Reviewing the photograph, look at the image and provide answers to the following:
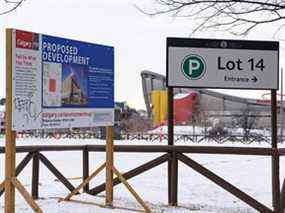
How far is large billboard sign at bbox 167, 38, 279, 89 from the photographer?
1023 cm

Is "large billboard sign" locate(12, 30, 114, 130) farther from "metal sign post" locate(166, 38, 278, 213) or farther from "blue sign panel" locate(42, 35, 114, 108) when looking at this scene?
"metal sign post" locate(166, 38, 278, 213)

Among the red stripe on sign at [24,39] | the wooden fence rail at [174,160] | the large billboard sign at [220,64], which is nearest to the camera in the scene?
the red stripe on sign at [24,39]

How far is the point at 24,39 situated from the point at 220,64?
12.0 feet

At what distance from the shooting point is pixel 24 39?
26.0ft

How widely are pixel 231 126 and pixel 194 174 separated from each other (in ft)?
302

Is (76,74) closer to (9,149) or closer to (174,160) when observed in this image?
(9,149)

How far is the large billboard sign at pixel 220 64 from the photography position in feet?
33.6

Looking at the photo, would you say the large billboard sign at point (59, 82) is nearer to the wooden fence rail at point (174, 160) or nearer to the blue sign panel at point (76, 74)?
the blue sign panel at point (76, 74)

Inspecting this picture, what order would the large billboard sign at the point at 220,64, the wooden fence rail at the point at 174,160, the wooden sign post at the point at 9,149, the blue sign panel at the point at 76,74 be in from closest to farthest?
1. the wooden sign post at the point at 9,149
2. the blue sign panel at the point at 76,74
3. the wooden fence rail at the point at 174,160
4. the large billboard sign at the point at 220,64

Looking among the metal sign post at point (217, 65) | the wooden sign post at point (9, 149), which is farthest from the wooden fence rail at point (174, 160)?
the wooden sign post at point (9, 149)

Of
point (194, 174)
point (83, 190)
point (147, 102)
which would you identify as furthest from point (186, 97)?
point (83, 190)

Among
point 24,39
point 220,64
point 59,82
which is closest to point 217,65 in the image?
point 220,64

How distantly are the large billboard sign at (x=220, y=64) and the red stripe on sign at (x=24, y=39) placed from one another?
9.61 feet

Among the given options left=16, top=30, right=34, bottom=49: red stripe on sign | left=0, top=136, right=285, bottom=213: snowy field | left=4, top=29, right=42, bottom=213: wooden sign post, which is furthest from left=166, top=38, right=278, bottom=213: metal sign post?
left=4, top=29, right=42, bottom=213: wooden sign post
